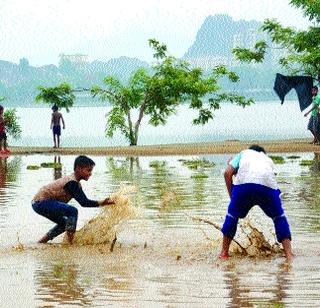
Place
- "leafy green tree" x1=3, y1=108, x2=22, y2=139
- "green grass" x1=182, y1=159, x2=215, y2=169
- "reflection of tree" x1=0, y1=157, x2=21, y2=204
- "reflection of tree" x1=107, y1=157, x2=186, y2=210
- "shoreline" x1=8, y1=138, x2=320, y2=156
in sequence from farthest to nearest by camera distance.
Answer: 1. "leafy green tree" x1=3, y1=108, x2=22, y2=139
2. "shoreline" x1=8, y1=138, x2=320, y2=156
3. "green grass" x1=182, y1=159, x2=215, y2=169
4. "reflection of tree" x1=0, y1=157, x2=21, y2=204
5. "reflection of tree" x1=107, y1=157, x2=186, y2=210

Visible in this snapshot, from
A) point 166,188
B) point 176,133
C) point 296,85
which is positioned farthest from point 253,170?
point 176,133

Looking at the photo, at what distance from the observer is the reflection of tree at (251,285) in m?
8.44

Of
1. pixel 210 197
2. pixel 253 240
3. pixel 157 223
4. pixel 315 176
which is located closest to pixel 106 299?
pixel 253 240

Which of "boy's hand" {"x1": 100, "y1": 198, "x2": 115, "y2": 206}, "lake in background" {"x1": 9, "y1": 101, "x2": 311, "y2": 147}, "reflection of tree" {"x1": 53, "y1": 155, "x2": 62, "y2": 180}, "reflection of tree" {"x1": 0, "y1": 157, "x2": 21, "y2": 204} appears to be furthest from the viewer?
"lake in background" {"x1": 9, "y1": 101, "x2": 311, "y2": 147}

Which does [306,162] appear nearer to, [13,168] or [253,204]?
[13,168]

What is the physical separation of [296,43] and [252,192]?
2377cm

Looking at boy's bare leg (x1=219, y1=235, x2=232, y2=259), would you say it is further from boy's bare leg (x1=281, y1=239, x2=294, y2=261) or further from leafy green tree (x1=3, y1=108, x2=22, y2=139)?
leafy green tree (x1=3, y1=108, x2=22, y2=139)

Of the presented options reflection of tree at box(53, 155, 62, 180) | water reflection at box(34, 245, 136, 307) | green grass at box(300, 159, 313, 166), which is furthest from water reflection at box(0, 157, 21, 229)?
green grass at box(300, 159, 313, 166)

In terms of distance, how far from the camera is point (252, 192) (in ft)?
35.7

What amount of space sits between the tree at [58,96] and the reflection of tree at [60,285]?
25.0 metres

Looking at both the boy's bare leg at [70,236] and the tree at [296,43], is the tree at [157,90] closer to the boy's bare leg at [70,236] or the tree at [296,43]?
the tree at [296,43]

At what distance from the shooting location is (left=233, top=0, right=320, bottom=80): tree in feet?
111

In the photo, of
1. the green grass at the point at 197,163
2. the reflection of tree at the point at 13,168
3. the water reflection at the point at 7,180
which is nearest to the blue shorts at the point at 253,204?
the water reflection at the point at 7,180

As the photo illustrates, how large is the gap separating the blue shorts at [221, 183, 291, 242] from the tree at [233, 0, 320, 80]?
22.4m
